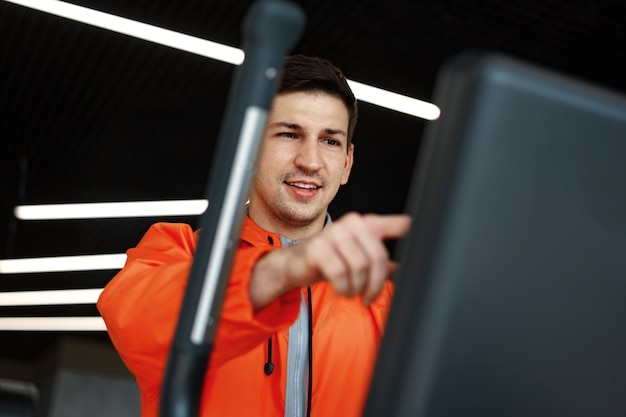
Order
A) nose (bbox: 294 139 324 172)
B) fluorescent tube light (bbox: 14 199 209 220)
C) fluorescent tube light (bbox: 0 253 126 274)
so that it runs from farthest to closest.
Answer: fluorescent tube light (bbox: 0 253 126 274) < fluorescent tube light (bbox: 14 199 209 220) < nose (bbox: 294 139 324 172)

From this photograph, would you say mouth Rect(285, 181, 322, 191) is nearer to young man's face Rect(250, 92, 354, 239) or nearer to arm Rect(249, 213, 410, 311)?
young man's face Rect(250, 92, 354, 239)

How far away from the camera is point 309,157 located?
1648 millimetres

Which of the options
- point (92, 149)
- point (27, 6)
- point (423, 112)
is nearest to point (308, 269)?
point (27, 6)

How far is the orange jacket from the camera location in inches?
34.1

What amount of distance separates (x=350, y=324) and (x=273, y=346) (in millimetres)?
127

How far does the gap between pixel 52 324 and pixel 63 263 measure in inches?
104

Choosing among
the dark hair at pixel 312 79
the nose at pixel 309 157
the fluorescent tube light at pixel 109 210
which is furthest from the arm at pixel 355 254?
the fluorescent tube light at pixel 109 210

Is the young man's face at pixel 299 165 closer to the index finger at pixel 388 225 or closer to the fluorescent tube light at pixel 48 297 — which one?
the index finger at pixel 388 225

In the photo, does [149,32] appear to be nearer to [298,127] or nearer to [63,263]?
[298,127]

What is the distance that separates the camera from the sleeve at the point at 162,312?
27.4 inches

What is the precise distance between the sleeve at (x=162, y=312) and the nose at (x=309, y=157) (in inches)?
18.2

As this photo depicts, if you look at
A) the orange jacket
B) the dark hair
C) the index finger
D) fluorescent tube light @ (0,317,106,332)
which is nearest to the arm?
the index finger

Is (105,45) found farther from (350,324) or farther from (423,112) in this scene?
(350,324)

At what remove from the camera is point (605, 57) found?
5023 mm
